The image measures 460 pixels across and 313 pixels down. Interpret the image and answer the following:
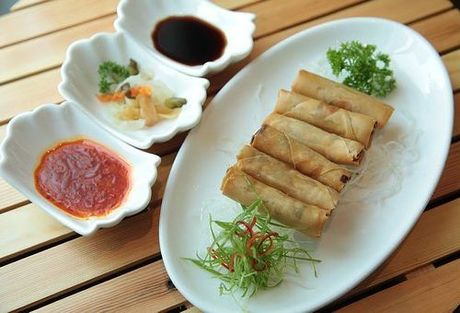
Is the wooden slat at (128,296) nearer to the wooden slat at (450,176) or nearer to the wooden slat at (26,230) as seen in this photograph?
the wooden slat at (26,230)

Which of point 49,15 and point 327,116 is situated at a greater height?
point 327,116

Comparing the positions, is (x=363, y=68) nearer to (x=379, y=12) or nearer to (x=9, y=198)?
(x=379, y=12)

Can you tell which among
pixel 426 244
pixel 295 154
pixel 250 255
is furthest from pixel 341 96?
pixel 250 255

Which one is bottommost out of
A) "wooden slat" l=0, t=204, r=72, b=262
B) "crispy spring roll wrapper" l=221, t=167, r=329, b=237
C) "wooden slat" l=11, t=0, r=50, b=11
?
"wooden slat" l=0, t=204, r=72, b=262

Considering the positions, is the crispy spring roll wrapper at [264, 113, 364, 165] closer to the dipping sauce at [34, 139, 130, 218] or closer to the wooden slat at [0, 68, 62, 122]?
the dipping sauce at [34, 139, 130, 218]

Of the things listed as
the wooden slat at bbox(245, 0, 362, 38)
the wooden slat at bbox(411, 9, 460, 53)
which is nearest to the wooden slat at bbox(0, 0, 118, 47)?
the wooden slat at bbox(245, 0, 362, 38)
